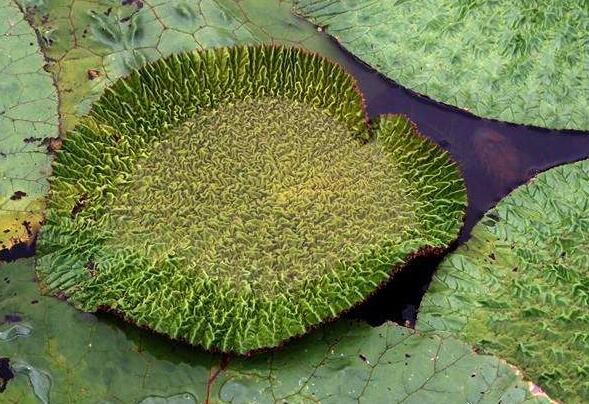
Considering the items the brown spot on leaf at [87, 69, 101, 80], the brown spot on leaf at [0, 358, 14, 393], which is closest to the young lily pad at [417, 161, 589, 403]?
the brown spot on leaf at [0, 358, 14, 393]

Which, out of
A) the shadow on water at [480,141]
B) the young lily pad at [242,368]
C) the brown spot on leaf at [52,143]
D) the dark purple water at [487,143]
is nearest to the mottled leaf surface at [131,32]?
the brown spot on leaf at [52,143]

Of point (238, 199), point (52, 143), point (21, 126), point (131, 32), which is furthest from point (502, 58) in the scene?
point (21, 126)

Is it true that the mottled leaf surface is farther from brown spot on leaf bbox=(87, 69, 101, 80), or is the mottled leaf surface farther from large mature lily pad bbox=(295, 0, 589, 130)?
large mature lily pad bbox=(295, 0, 589, 130)

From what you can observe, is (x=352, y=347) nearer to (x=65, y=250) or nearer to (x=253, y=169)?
(x=253, y=169)

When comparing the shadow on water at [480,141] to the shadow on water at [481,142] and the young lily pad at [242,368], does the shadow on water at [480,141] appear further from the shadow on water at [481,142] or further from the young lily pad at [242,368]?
the young lily pad at [242,368]

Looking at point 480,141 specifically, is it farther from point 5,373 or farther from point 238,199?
point 5,373

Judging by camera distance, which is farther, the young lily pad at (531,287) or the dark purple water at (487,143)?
the dark purple water at (487,143)
